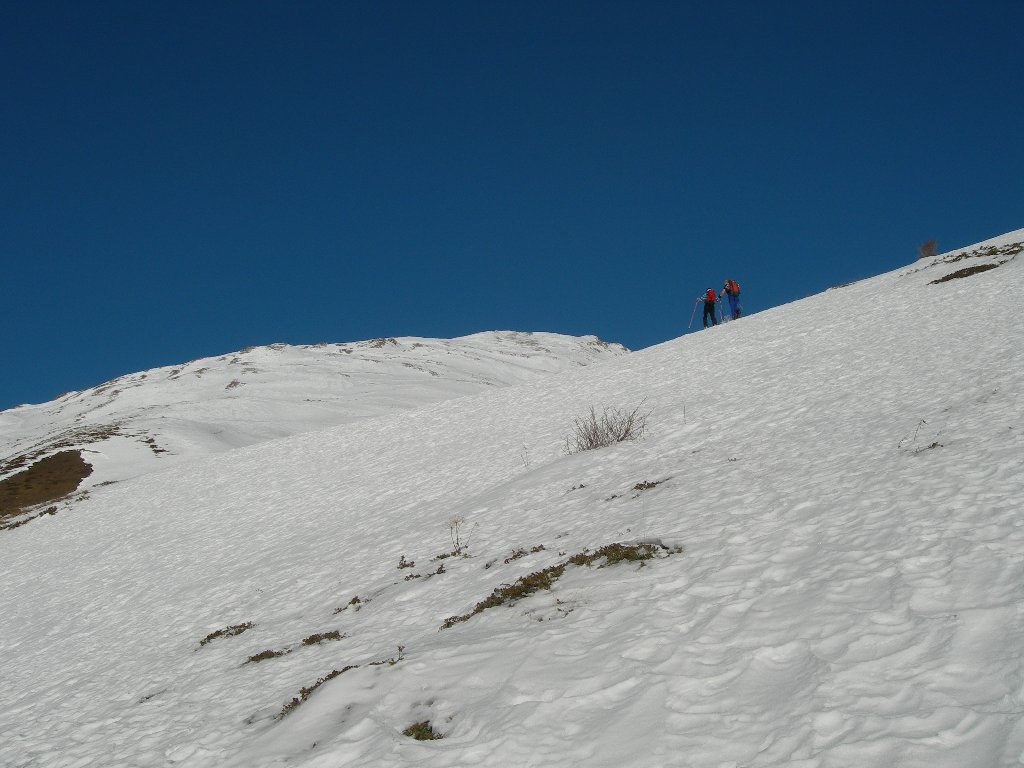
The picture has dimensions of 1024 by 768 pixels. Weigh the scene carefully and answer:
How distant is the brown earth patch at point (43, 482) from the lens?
39719 millimetres

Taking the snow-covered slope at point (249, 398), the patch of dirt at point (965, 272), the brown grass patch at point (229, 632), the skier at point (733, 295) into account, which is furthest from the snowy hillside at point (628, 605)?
the snow-covered slope at point (249, 398)

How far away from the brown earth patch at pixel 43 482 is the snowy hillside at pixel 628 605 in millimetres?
20029

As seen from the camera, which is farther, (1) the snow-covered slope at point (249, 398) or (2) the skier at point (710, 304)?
(1) the snow-covered slope at point (249, 398)

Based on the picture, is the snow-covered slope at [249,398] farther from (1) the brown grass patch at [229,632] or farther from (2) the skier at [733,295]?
(1) the brown grass patch at [229,632]

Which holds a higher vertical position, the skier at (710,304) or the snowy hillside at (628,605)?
the skier at (710,304)

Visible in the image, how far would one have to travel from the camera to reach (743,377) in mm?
23422

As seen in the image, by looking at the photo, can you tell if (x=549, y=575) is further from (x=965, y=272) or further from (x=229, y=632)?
(x=965, y=272)

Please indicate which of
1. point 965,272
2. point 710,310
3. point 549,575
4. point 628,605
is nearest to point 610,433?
point 549,575

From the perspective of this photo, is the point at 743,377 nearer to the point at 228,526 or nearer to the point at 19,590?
the point at 228,526

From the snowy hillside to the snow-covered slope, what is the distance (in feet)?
93.9

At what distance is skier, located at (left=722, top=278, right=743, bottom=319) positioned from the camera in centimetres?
4138

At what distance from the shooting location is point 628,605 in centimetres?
764

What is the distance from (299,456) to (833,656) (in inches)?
1193

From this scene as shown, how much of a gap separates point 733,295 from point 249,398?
4860cm
